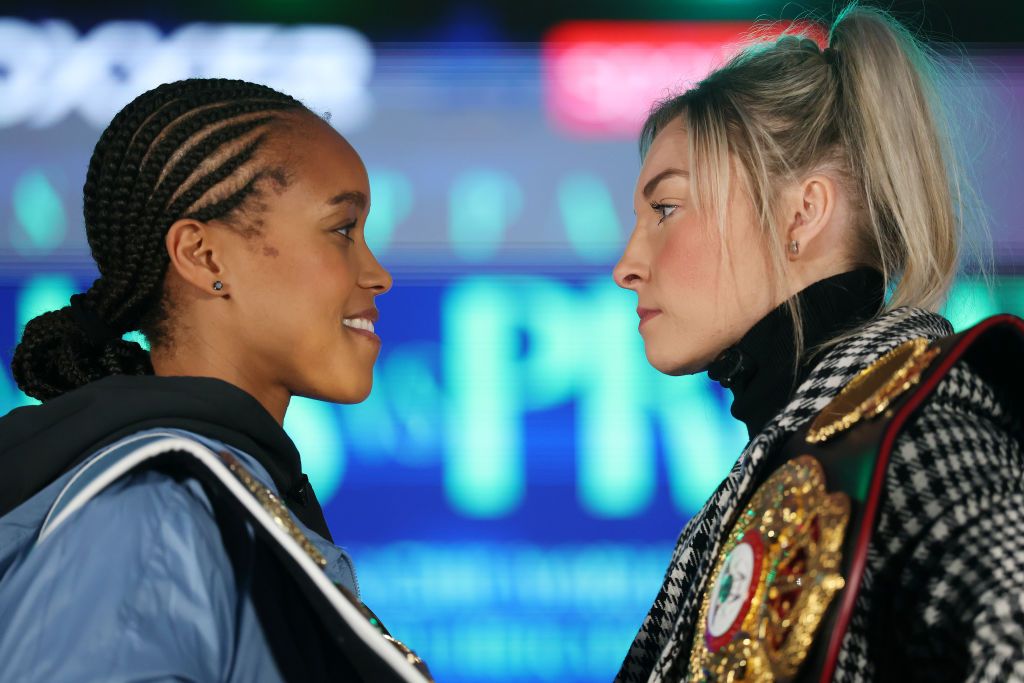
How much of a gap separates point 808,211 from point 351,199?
A: 0.53 metres

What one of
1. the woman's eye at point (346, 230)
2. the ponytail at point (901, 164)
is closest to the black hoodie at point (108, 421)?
the woman's eye at point (346, 230)

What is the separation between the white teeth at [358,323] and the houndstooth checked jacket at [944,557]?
48cm

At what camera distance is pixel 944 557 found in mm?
846

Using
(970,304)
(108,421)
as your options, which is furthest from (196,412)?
(970,304)

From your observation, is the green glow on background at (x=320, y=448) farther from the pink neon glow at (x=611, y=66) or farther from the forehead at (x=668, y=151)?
the forehead at (x=668, y=151)

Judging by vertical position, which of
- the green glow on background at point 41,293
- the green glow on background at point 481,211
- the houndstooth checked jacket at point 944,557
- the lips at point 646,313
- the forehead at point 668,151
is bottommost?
the houndstooth checked jacket at point 944,557

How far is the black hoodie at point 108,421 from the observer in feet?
3.13

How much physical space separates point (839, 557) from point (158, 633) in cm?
54

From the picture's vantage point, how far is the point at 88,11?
248 centimetres

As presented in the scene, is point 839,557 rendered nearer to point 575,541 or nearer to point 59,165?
point 575,541

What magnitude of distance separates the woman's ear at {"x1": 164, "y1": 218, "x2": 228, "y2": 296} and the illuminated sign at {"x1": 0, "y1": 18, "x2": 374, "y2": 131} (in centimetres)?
138

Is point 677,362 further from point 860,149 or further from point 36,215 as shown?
point 36,215

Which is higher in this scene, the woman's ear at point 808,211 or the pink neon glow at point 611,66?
the pink neon glow at point 611,66

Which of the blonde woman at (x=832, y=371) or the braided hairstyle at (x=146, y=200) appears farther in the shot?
the braided hairstyle at (x=146, y=200)
